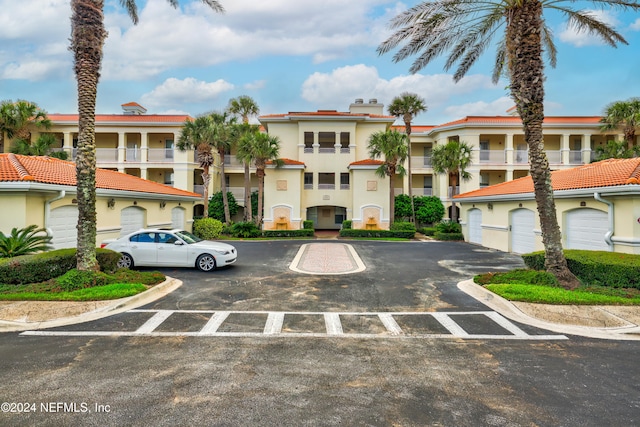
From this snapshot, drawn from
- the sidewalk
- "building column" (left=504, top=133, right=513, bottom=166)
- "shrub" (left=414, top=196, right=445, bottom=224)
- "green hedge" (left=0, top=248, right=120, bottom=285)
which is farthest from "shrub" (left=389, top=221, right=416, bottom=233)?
"green hedge" (left=0, top=248, right=120, bottom=285)

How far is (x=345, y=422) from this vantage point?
361cm

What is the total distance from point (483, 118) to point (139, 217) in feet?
101

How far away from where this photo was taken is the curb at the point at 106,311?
6.69 metres

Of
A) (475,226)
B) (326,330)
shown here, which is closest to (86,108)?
(326,330)

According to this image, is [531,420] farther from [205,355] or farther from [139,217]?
[139,217]

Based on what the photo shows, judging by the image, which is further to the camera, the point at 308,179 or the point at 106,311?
the point at 308,179

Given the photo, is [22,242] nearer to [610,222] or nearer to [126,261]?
[126,261]

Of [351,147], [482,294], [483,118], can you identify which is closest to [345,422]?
[482,294]

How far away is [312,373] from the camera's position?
4758mm

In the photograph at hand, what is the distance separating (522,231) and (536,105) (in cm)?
977

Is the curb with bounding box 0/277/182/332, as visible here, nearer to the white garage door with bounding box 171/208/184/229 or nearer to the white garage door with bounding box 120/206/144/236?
the white garage door with bounding box 120/206/144/236

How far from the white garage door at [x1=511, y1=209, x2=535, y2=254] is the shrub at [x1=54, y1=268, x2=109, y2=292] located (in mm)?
18203

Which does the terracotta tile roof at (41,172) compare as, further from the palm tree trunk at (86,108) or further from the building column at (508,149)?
the building column at (508,149)

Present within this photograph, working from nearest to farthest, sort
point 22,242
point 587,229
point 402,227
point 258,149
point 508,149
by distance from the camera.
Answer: point 22,242 → point 587,229 → point 258,149 → point 402,227 → point 508,149
